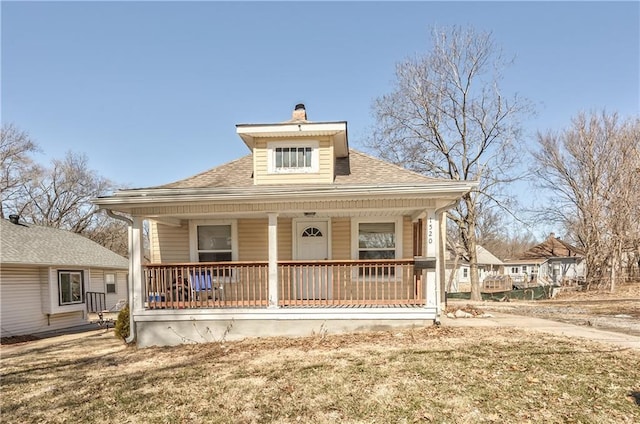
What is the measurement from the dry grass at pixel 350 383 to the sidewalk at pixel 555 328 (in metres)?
0.57

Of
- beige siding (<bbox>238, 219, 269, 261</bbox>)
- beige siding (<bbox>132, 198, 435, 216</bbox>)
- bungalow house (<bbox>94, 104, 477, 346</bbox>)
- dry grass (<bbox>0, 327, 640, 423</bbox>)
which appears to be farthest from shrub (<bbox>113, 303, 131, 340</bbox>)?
beige siding (<bbox>238, 219, 269, 261</bbox>)

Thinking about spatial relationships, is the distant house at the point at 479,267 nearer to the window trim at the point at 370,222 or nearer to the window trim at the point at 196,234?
the window trim at the point at 370,222

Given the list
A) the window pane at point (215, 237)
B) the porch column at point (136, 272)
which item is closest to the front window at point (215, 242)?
the window pane at point (215, 237)

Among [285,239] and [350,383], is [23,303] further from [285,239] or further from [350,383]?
[350,383]

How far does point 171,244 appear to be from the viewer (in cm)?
971

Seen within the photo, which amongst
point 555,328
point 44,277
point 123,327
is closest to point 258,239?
point 123,327

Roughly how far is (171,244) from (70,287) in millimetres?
8424

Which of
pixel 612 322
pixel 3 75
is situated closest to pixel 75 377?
pixel 3 75

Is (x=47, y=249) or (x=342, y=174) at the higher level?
(x=342, y=174)

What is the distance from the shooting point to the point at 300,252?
9445 mm

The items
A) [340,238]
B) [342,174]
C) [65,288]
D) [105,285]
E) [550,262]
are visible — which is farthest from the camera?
[550,262]

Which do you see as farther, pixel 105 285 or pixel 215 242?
pixel 105 285

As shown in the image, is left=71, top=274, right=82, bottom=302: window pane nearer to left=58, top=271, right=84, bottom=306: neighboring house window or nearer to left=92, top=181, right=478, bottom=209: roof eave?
left=58, top=271, right=84, bottom=306: neighboring house window

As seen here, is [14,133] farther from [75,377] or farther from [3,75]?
[75,377]
